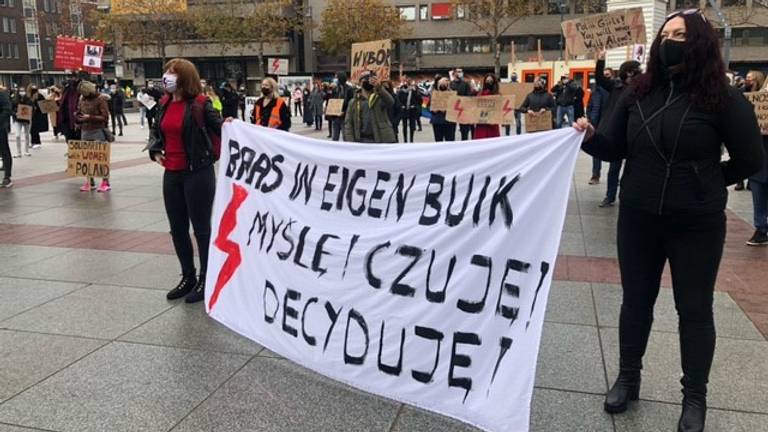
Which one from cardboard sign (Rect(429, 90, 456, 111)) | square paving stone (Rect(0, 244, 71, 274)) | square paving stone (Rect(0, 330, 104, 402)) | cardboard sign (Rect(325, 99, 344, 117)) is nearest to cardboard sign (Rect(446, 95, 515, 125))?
cardboard sign (Rect(429, 90, 456, 111))

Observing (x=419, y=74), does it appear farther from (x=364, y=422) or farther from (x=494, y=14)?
(x=364, y=422)

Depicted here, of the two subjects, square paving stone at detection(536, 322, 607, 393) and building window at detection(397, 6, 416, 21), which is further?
building window at detection(397, 6, 416, 21)

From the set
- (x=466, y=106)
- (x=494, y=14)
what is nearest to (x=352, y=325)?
(x=466, y=106)

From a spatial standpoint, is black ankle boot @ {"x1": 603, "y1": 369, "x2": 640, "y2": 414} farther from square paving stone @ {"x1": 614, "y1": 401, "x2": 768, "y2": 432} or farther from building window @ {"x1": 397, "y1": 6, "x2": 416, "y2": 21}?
building window @ {"x1": 397, "y1": 6, "x2": 416, "y2": 21}

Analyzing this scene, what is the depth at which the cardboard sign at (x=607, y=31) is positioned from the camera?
7.97m

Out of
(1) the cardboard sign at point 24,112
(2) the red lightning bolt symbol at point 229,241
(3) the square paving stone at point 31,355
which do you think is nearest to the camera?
(3) the square paving stone at point 31,355

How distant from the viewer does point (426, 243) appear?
11.1 feet

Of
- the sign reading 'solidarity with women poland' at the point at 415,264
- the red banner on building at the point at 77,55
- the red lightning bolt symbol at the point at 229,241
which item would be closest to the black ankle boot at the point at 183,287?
the red lightning bolt symbol at the point at 229,241

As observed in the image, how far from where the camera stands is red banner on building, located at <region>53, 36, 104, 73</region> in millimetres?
18344

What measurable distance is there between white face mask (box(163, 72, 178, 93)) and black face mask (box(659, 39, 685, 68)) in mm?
3425

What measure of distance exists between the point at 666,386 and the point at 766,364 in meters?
0.78

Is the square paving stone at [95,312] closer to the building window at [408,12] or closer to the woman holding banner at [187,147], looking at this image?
the woman holding banner at [187,147]

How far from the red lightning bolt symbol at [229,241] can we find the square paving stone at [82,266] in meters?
1.88

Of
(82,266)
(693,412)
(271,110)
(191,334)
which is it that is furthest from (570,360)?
(271,110)
